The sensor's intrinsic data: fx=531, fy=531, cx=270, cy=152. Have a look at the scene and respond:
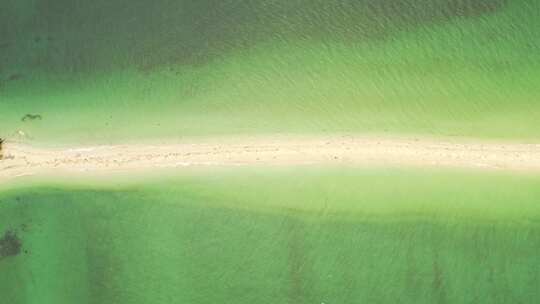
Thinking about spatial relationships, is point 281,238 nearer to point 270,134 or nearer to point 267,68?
point 270,134

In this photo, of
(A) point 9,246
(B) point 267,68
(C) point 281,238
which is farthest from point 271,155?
(A) point 9,246

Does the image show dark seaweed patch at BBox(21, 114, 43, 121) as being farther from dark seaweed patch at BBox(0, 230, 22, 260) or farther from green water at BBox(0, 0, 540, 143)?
dark seaweed patch at BBox(0, 230, 22, 260)

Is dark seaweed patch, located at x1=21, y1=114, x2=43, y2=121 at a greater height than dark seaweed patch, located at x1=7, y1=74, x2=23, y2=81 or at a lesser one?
lesser

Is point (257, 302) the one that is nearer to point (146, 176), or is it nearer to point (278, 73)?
point (146, 176)

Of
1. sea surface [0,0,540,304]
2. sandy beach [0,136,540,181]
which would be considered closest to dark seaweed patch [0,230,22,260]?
sea surface [0,0,540,304]

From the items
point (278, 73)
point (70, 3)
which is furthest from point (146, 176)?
point (70, 3)

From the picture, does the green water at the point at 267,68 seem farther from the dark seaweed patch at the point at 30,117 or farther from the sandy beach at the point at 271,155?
the sandy beach at the point at 271,155

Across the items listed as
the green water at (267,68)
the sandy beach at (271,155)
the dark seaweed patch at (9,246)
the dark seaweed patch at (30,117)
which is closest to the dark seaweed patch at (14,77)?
the green water at (267,68)
